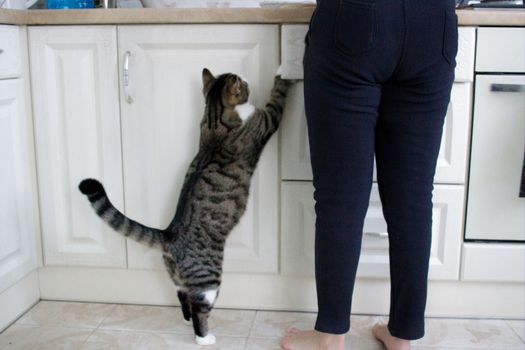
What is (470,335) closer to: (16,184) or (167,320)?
(167,320)

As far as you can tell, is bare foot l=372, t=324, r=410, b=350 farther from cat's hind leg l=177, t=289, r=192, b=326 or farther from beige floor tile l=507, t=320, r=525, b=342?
cat's hind leg l=177, t=289, r=192, b=326

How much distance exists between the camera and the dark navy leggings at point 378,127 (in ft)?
3.77

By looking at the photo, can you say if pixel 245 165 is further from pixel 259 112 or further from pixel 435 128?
pixel 435 128

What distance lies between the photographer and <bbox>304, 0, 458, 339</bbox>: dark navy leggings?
115 centimetres

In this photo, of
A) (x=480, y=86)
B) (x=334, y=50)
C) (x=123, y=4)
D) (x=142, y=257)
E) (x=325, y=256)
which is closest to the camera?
(x=334, y=50)

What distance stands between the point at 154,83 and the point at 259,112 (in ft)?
1.04

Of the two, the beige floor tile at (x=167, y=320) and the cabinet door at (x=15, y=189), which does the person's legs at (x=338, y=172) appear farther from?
the cabinet door at (x=15, y=189)

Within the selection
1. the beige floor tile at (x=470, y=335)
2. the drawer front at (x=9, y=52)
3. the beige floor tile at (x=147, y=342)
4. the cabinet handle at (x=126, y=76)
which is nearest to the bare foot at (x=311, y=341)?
the beige floor tile at (x=147, y=342)

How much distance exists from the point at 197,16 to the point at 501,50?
31.6 inches

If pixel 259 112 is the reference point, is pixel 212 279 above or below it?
below

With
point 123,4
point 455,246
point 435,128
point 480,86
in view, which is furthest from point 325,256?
point 123,4

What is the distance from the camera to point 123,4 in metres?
2.01

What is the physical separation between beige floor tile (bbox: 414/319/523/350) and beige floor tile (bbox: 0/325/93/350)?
92 centimetres

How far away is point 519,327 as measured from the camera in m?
1.65
